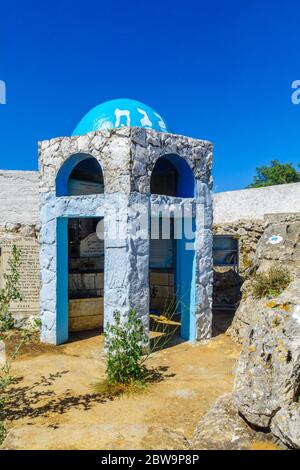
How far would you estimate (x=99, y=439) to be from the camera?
144 inches

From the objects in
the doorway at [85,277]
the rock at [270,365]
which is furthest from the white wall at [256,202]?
the rock at [270,365]

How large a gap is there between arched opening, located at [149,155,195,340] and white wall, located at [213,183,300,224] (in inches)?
249

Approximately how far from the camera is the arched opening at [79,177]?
25.7ft

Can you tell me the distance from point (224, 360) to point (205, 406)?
6.92 feet

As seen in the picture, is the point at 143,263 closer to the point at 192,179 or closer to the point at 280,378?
the point at 192,179

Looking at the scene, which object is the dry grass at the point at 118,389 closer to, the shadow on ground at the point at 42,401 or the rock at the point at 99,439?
the shadow on ground at the point at 42,401

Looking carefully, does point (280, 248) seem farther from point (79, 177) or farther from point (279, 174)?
point (279, 174)

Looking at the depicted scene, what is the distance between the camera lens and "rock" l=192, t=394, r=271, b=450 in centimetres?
341

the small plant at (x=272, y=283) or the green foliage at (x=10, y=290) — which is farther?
the small plant at (x=272, y=283)

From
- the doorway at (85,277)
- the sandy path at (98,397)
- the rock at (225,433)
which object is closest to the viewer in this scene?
the rock at (225,433)

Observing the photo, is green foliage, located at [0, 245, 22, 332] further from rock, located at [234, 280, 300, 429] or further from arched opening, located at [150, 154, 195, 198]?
arched opening, located at [150, 154, 195, 198]

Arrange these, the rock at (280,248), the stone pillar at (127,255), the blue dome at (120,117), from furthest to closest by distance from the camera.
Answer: the rock at (280,248), the blue dome at (120,117), the stone pillar at (127,255)

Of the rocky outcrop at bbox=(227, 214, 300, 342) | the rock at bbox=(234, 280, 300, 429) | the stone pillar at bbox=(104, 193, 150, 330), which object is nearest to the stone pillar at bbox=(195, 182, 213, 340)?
the rocky outcrop at bbox=(227, 214, 300, 342)

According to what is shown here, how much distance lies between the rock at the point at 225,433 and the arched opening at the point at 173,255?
282cm
